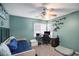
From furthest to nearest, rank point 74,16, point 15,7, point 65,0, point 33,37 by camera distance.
Result: point 74,16 < point 33,37 < point 15,7 < point 65,0

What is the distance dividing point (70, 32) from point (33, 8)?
1.21 meters

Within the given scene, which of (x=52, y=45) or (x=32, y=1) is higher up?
(x=32, y=1)

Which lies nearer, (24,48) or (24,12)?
(24,12)

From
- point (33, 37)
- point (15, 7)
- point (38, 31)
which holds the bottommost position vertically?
point (33, 37)

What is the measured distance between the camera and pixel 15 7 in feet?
5.83

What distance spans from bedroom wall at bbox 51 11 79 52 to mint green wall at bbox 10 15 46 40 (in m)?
0.72

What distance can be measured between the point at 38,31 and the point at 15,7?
2.46ft

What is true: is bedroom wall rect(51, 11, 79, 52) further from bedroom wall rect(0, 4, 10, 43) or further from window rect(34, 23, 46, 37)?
bedroom wall rect(0, 4, 10, 43)

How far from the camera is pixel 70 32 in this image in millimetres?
2238

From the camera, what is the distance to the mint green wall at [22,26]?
1814mm

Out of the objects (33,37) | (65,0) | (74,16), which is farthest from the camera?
(74,16)

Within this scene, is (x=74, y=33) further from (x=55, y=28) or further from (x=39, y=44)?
(x=39, y=44)

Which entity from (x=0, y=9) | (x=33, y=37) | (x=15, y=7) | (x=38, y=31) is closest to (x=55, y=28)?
(x=38, y=31)

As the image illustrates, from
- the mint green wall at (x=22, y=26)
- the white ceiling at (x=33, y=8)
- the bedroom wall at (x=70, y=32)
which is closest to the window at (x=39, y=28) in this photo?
the mint green wall at (x=22, y=26)
